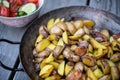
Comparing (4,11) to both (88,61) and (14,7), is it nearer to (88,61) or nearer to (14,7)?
(14,7)

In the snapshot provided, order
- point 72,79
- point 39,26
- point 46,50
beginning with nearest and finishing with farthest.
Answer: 1. point 72,79
2. point 46,50
3. point 39,26

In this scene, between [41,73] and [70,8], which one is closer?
[41,73]

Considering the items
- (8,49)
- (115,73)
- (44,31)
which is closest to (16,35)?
(8,49)

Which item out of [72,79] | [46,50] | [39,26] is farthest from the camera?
[39,26]

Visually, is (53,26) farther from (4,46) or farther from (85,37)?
(4,46)

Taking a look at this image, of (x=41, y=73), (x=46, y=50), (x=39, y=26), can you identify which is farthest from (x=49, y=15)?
(x=41, y=73)

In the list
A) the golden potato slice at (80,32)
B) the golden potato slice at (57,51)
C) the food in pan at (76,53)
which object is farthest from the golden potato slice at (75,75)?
the golden potato slice at (80,32)

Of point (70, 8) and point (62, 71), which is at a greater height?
point (70, 8)
